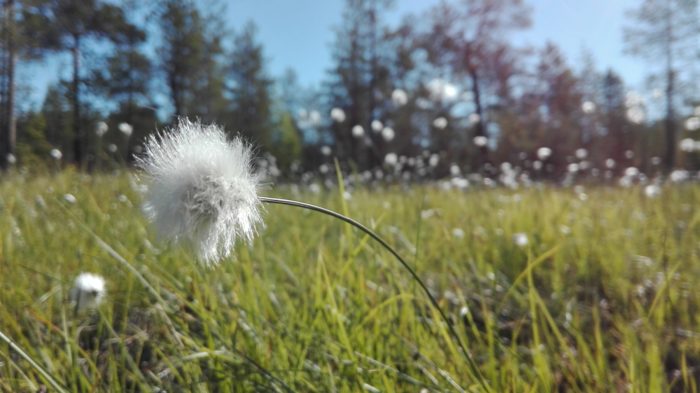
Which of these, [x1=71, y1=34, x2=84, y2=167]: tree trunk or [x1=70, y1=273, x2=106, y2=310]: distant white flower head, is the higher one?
[x1=71, y1=34, x2=84, y2=167]: tree trunk

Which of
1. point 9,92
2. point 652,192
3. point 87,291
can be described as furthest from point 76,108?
point 652,192

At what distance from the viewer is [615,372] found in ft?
3.56

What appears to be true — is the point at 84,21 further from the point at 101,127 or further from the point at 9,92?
the point at 9,92

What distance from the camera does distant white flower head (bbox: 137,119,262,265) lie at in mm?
567

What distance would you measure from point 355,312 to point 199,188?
0.63 metres

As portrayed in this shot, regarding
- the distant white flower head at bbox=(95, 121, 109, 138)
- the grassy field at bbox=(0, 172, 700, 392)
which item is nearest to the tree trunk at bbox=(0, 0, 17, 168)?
the distant white flower head at bbox=(95, 121, 109, 138)

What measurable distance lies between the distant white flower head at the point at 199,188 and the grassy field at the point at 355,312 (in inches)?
2.4

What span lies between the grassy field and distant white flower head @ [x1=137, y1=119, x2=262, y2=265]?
61 mm

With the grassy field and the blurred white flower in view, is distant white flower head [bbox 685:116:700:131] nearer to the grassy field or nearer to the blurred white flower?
the blurred white flower

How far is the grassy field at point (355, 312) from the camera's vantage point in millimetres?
853

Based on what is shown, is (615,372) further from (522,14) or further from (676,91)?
(522,14)

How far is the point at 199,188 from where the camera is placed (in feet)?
1.89

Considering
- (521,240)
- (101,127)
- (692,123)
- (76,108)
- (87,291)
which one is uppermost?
(76,108)

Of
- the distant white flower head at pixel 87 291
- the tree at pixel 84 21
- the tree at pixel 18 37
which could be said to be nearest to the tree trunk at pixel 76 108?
the tree at pixel 84 21
